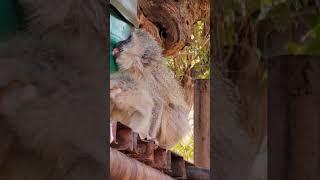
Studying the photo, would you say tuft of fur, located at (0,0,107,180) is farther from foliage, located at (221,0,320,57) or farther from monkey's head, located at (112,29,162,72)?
monkey's head, located at (112,29,162,72)

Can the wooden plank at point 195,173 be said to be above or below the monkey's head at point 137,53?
below

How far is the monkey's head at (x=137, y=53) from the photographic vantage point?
2207 mm

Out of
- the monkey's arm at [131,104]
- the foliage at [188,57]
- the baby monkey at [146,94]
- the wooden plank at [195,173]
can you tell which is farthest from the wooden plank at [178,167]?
the foliage at [188,57]

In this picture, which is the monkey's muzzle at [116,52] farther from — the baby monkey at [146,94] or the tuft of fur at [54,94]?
the tuft of fur at [54,94]

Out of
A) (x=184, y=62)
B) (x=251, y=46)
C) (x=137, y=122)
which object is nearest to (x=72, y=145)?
(x=251, y=46)

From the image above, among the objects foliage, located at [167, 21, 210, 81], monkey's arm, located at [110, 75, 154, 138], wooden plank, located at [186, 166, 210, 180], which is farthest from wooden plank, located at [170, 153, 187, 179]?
foliage, located at [167, 21, 210, 81]

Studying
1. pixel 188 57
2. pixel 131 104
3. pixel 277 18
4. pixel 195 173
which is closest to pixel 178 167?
pixel 195 173

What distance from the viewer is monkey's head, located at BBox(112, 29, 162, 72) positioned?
2.21 meters

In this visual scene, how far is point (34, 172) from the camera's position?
0.43 metres

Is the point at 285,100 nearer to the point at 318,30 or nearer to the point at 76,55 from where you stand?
the point at 318,30

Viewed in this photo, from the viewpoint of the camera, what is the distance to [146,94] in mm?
2346

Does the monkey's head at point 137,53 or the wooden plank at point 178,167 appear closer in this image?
the wooden plank at point 178,167

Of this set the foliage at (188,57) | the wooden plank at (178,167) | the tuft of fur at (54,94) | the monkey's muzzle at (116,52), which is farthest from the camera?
the foliage at (188,57)

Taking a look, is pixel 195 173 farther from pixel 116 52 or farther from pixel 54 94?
pixel 54 94
